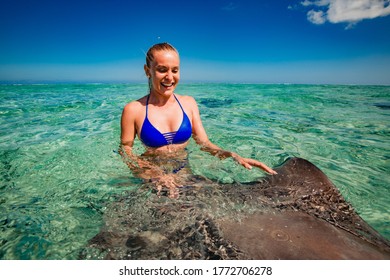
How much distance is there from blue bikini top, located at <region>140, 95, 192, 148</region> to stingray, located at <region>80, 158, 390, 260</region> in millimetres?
779

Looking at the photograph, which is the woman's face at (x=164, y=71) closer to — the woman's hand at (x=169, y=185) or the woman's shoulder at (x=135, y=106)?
the woman's shoulder at (x=135, y=106)

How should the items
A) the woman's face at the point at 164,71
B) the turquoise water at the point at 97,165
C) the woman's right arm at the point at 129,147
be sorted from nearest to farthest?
the turquoise water at the point at 97,165
the woman's face at the point at 164,71
the woman's right arm at the point at 129,147

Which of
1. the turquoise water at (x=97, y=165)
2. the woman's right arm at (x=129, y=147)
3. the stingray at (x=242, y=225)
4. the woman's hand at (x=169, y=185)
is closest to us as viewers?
the stingray at (x=242, y=225)

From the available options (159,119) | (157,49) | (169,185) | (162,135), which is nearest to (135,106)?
(159,119)

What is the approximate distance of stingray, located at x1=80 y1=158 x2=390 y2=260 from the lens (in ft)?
5.34

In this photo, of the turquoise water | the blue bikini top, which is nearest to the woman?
the blue bikini top

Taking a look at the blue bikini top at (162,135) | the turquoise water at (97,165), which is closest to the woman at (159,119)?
the blue bikini top at (162,135)

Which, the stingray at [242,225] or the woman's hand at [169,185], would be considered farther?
the woman's hand at [169,185]

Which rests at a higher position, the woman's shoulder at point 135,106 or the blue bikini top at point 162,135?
the woman's shoulder at point 135,106

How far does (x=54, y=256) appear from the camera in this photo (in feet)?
6.55

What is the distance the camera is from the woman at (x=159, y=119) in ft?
9.80

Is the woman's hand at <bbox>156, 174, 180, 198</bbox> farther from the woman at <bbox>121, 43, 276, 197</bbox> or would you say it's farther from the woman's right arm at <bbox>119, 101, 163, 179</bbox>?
the woman's right arm at <bbox>119, 101, 163, 179</bbox>

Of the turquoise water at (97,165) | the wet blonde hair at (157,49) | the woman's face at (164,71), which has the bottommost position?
the turquoise water at (97,165)

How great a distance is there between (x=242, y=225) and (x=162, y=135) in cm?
178
